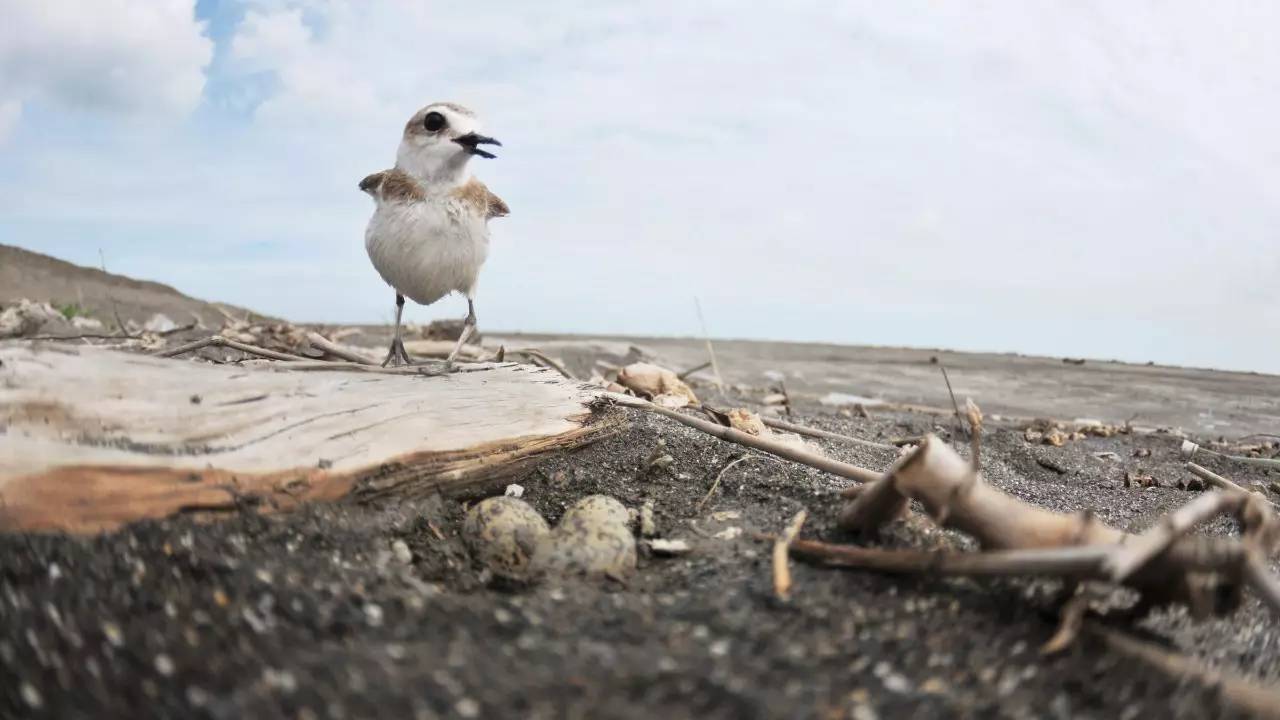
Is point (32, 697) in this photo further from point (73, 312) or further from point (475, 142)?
point (73, 312)

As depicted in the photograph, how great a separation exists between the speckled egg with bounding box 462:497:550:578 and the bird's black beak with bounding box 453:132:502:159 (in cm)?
164

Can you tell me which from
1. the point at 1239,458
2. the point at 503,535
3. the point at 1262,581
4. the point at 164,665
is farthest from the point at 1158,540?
the point at 1239,458

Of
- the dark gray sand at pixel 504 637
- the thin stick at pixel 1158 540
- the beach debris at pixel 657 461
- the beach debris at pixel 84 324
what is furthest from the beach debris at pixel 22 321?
the thin stick at pixel 1158 540

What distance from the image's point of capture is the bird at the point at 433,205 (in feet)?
11.7

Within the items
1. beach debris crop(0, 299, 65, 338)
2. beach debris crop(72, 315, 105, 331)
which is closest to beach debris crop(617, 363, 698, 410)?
beach debris crop(0, 299, 65, 338)

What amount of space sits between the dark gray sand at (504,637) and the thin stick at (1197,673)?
0.03 m

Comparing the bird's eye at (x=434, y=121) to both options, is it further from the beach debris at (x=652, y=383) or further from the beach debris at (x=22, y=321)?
the beach debris at (x=22, y=321)

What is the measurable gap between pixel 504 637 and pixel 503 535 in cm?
77

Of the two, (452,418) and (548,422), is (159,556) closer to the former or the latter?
(452,418)

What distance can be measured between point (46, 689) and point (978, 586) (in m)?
2.04

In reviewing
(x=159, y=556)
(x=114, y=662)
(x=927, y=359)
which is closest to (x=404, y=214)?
(x=159, y=556)

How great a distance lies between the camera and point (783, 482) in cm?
295

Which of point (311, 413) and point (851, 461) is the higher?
point (311, 413)

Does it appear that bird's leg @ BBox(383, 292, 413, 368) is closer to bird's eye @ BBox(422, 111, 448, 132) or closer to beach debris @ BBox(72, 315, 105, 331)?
bird's eye @ BBox(422, 111, 448, 132)
